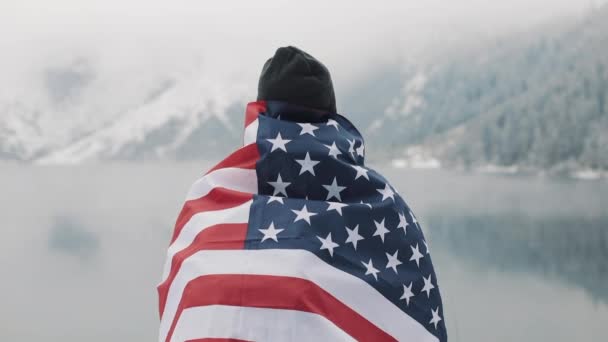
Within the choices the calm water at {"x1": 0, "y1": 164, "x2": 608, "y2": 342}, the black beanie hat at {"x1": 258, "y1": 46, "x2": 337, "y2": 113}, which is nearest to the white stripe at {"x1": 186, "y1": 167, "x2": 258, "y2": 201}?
the black beanie hat at {"x1": 258, "y1": 46, "x2": 337, "y2": 113}

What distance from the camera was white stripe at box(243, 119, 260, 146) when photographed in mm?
1682

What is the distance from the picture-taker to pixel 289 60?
1733 mm

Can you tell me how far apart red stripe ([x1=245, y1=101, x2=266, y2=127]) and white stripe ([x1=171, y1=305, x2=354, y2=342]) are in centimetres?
51

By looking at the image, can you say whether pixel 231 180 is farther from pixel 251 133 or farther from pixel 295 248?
pixel 295 248

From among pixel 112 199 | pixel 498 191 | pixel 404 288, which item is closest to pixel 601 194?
pixel 498 191

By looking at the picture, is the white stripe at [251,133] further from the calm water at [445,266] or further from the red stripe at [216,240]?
the calm water at [445,266]

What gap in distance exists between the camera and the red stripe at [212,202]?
1640 millimetres

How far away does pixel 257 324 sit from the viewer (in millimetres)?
1507

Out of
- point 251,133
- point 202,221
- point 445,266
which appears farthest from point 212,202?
point 445,266

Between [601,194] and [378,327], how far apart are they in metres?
60.2

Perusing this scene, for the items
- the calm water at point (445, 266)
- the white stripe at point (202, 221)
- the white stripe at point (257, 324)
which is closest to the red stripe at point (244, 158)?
the white stripe at point (202, 221)

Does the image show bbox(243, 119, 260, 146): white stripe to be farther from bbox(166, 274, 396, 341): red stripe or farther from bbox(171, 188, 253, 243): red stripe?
bbox(166, 274, 396, 341): red stripe

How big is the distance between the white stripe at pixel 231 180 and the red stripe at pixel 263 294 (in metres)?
0.25

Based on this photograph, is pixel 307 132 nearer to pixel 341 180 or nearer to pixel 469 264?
pixel 341 180
